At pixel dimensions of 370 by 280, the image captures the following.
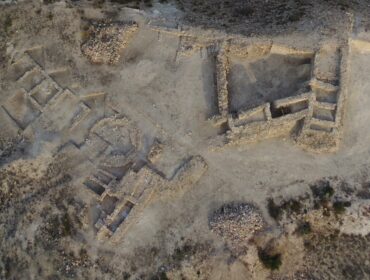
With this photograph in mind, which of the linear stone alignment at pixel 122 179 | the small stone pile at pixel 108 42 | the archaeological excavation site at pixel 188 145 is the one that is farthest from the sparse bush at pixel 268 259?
the small stone pile at pixel 108 42

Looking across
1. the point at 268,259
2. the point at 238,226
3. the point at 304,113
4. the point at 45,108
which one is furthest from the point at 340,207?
the point at 45,108

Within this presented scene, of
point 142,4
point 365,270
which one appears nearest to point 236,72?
point 142,4

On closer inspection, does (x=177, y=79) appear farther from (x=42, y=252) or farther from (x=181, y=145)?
(x=42, y=252)

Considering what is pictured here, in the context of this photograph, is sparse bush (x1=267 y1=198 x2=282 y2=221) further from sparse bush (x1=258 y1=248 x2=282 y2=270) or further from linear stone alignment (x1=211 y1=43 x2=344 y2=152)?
linear stone alignment (x1=211 y1=43 x2=344 y2=152)

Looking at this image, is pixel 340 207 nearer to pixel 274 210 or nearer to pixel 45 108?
pixel 274 210

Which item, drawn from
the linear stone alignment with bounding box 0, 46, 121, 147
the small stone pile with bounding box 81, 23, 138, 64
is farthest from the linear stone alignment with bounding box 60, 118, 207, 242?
the small stone pile with bounding box 81, 23, 138, 64

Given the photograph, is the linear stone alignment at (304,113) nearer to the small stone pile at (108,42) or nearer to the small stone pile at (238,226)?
the small stone pile at (238,226)
